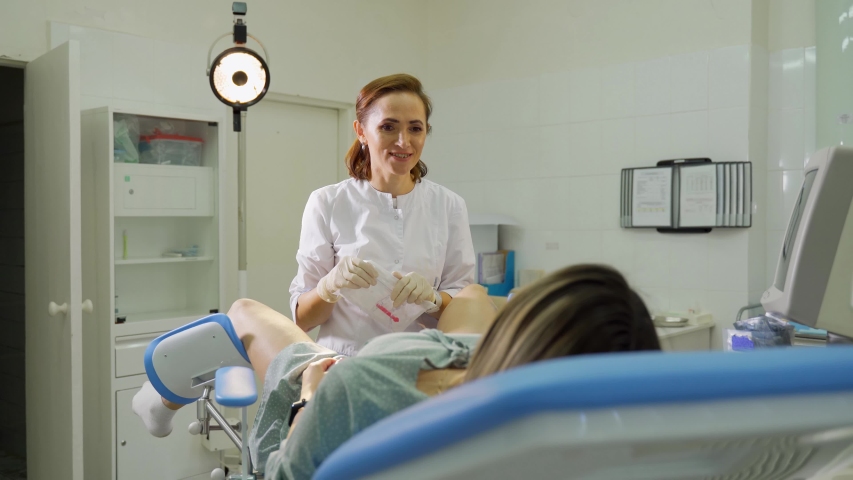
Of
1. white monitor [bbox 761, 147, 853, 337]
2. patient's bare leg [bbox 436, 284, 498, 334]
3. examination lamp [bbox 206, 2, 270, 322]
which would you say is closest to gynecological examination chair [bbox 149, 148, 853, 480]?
patient's bare leg [bbox 436, 284, 498, 334]

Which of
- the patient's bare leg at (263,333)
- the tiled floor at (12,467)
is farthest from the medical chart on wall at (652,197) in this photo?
the tiled floor at (12,467)

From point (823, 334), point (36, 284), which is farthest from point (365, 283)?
Result: point (36, 284)

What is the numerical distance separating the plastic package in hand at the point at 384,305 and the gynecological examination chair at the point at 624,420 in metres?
1.08

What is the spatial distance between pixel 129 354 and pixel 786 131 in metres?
3.02

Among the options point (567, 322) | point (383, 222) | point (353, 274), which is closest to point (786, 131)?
point (383, 222)

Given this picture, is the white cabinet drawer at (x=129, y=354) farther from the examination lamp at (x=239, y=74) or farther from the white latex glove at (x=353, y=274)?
the white latex glove at (x=353, y=274)

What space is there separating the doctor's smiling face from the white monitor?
0.90 m

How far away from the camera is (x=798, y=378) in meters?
0.46

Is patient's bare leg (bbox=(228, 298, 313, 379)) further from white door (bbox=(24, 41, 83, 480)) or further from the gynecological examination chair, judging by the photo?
white door (bbox=(24, 41, 83, 480))

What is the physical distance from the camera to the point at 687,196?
3297mm

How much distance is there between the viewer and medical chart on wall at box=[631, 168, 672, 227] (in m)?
3.37

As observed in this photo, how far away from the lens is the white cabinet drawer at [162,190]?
2939 millimetres

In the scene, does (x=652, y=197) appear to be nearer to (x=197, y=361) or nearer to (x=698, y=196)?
(x=698, y=196)

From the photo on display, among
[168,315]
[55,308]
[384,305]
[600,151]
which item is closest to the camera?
[384,305]
